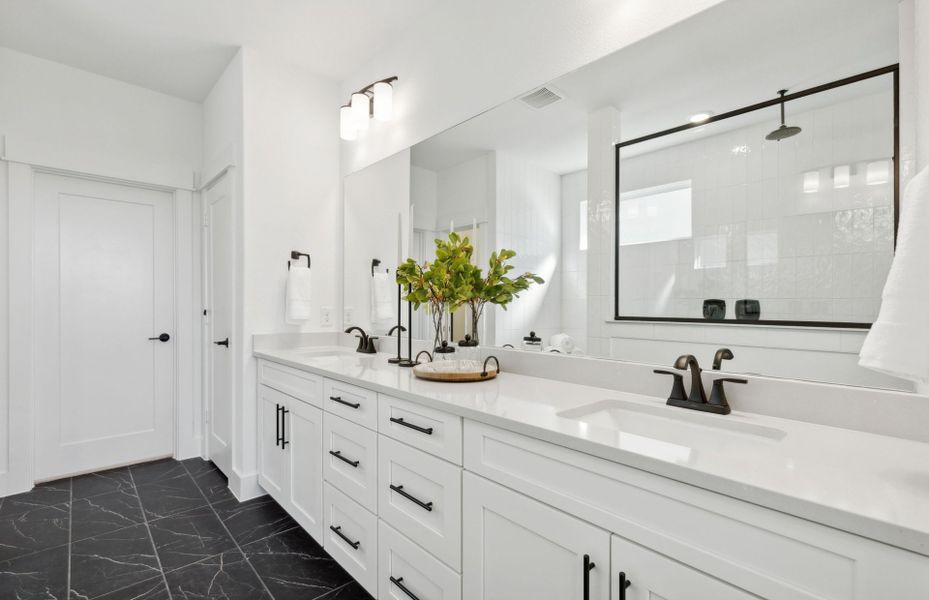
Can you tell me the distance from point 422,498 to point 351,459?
45 centimetres

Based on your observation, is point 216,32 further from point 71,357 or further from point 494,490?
point 494,490

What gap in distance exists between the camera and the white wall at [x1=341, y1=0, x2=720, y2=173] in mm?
1461

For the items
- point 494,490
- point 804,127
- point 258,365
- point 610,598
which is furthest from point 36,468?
point 804,127

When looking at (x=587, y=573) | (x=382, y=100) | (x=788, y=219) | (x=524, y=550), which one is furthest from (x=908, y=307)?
(x=382, y=100)

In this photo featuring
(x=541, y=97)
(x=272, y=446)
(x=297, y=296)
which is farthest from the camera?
(x=297, y=296)

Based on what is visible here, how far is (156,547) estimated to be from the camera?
2033 mm

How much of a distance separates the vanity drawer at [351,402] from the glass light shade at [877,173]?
4.90 feet

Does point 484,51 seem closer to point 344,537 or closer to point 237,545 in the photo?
point 344,537

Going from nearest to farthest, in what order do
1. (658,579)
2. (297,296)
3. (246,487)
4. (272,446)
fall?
1. (658,579)
2. (272,446)
3. (246,487)
4. (297,296)

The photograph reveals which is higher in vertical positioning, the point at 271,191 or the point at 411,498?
the point at 271,191

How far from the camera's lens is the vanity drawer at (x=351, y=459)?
5.13ft

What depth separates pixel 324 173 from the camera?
2912 millimetres

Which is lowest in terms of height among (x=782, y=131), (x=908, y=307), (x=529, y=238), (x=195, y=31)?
(x=908, y=307)

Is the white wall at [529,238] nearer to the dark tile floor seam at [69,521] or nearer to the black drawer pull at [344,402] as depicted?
the black drawer pull at [344,402]
